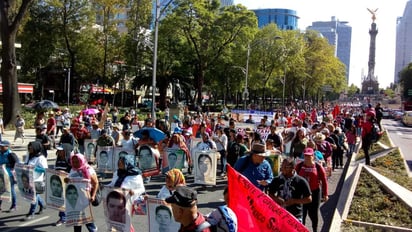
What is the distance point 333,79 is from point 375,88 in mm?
73186

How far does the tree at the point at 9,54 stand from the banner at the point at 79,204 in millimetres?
20962

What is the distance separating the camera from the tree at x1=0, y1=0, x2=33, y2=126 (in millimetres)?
25703

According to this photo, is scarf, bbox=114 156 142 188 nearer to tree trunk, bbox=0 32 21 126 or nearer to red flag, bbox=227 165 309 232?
red flag, bbox=227 165 309 232

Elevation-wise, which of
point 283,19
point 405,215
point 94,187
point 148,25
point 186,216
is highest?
point 283,19

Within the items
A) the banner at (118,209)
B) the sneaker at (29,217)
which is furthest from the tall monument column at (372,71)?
the banner at (118,209)

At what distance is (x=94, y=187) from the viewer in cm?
729

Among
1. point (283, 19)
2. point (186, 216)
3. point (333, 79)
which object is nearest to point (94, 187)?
point (186, 216)

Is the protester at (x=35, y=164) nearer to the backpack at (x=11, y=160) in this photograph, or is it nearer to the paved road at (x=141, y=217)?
the paved road at (x=141, y=217)

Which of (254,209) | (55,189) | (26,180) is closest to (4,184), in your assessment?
(26,180)

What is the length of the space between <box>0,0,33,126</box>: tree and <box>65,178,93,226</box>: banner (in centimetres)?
2096

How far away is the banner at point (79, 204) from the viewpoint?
7.14m

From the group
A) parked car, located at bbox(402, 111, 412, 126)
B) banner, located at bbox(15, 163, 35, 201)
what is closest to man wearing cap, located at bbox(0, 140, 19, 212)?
banner, located at bbox(15, 163, 35, 201)

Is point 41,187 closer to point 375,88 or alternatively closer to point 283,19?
point 375,88

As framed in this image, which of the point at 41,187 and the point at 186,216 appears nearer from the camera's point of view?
the point at 186,216
